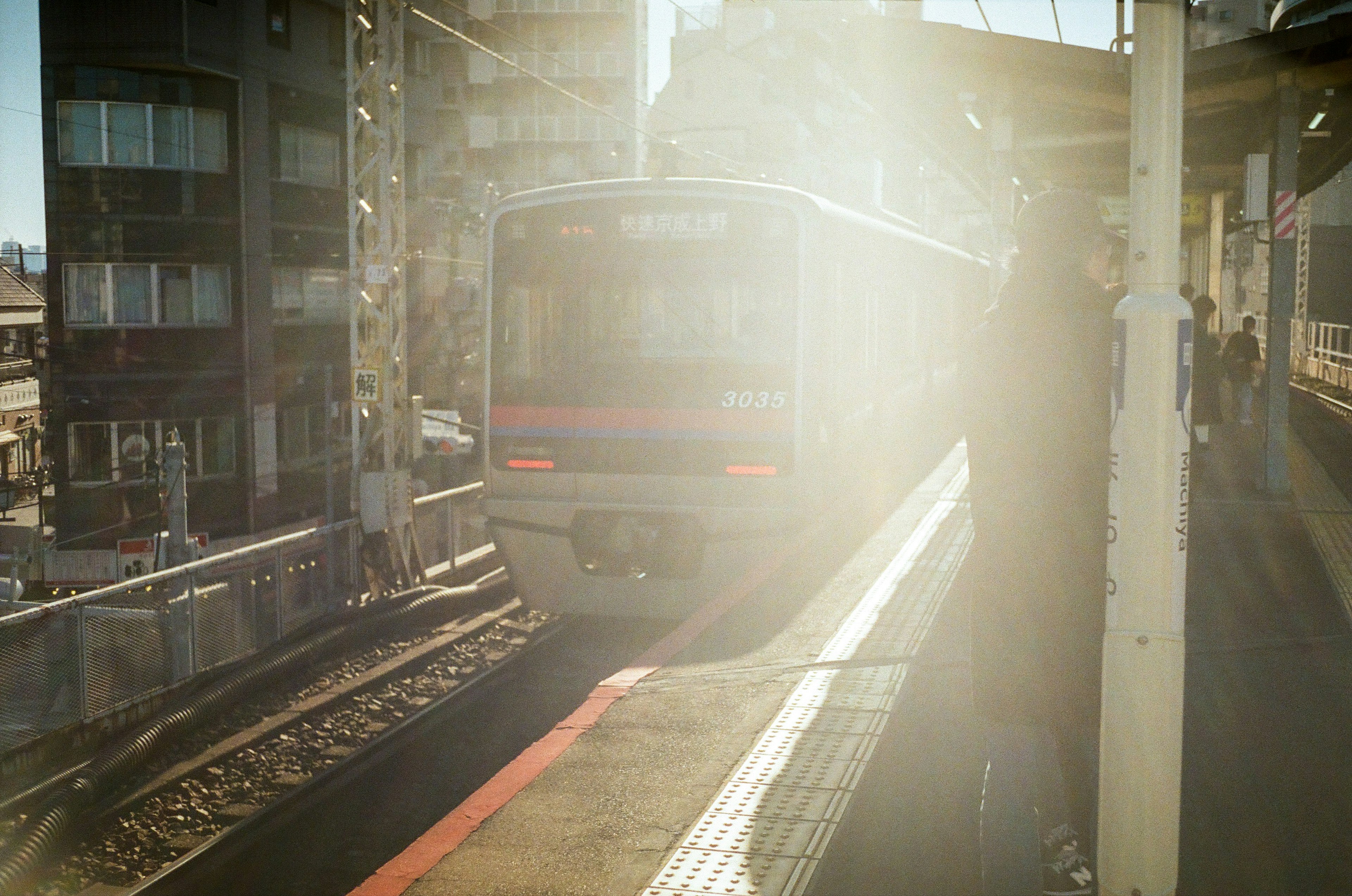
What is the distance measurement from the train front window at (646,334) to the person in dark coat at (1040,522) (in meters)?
6.28

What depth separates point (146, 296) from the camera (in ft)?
88.8

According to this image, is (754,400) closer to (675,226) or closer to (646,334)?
(646,334)

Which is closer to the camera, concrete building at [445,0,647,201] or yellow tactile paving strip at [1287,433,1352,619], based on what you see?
yellow tactile paving strip at [1287,433,1352,619]

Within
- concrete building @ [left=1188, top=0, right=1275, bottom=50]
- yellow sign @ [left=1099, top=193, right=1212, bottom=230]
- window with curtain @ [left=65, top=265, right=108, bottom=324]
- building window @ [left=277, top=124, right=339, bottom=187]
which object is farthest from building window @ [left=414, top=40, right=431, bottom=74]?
concrete building @ [left=1188, top=0, right=1275, bottom=50]

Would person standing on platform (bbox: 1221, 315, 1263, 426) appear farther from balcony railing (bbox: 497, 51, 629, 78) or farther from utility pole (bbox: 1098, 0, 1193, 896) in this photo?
balcony railing (bbox: 497, 51, 629, 78)

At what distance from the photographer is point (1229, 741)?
16.6 ft

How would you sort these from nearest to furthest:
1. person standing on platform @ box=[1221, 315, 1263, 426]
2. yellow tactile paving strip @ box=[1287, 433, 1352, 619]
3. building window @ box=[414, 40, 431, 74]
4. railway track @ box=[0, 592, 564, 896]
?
1. railway track @ box=[0, 592, 564, 896]
2. yellow tactile paving strip @ box=[1287, 433, 1352, 619]
3. person standing on platform @ box=[1221, 315, 1263, 426]
4. building window @ box=[414, 40, 431, 74]

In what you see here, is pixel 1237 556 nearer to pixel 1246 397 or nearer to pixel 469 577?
pixel 469 577

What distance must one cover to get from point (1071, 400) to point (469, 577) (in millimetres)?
11490

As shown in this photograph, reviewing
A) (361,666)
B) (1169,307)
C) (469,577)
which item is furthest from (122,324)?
(1169,307)

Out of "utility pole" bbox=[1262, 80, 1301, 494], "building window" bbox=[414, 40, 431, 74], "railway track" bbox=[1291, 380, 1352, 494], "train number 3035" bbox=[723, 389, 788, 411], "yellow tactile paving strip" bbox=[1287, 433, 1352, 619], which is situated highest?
"building window" bbox=[414, 40, 431, 74]

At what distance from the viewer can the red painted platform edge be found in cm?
423

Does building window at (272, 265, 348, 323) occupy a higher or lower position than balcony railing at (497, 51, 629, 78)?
lower

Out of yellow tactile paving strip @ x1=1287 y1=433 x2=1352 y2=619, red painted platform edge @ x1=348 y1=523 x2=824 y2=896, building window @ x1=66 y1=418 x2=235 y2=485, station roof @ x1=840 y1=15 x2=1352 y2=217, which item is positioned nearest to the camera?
red painted platform edge @ x1=348 y1=523 x2=824 y2=896
